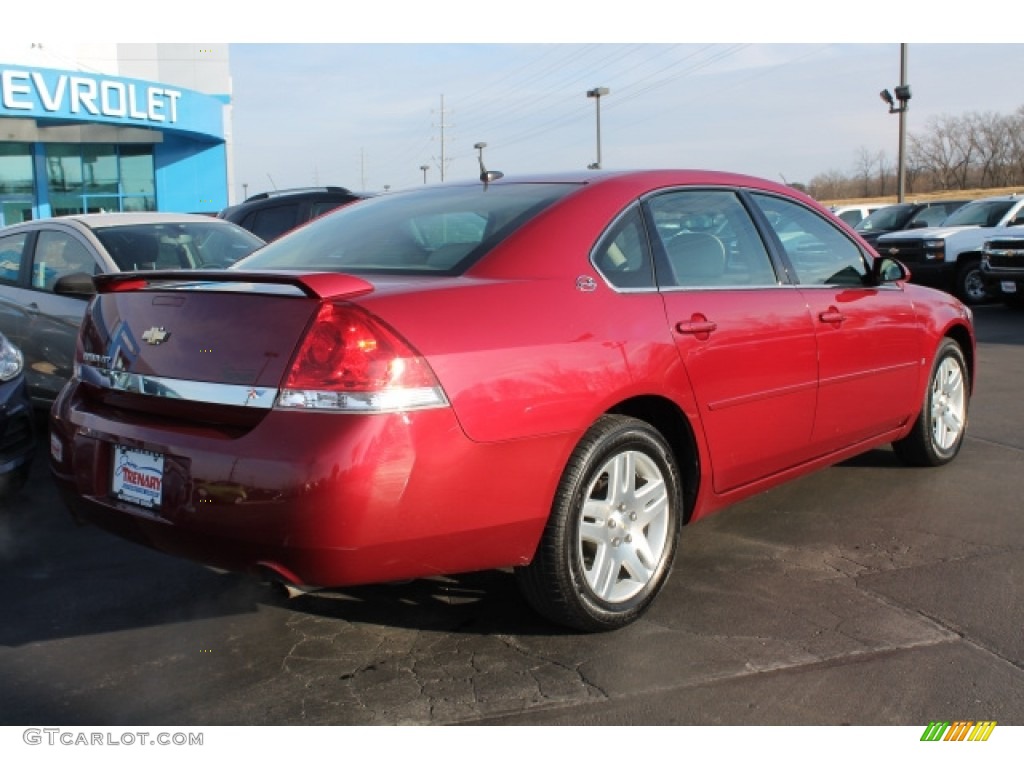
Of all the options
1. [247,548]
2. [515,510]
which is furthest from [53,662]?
[515,510]

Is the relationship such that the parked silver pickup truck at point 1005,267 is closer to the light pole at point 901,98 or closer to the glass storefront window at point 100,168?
the light pole at point 901,98

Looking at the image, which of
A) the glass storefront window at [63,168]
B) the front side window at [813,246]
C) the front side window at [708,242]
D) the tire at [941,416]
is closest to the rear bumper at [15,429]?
the front side window at [708,242]

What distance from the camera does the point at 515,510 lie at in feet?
10.00

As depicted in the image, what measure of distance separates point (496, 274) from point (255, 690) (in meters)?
1.51

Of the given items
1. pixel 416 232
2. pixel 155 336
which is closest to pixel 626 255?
pixel 416 232

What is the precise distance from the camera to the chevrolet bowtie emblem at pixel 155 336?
309 centimetres

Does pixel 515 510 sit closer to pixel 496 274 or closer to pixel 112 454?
pixel 496 274

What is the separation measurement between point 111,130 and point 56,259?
84.5ft

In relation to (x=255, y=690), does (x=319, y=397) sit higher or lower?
higher

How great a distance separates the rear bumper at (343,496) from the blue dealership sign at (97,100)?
2713 cm

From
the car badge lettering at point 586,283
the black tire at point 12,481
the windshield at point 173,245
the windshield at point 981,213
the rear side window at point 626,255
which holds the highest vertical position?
the windshield at point 981,213

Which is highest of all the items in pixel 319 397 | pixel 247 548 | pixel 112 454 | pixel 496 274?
pixel 496 274

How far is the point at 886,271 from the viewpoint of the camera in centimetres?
494

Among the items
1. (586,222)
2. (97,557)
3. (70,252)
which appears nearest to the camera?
(586,222)
